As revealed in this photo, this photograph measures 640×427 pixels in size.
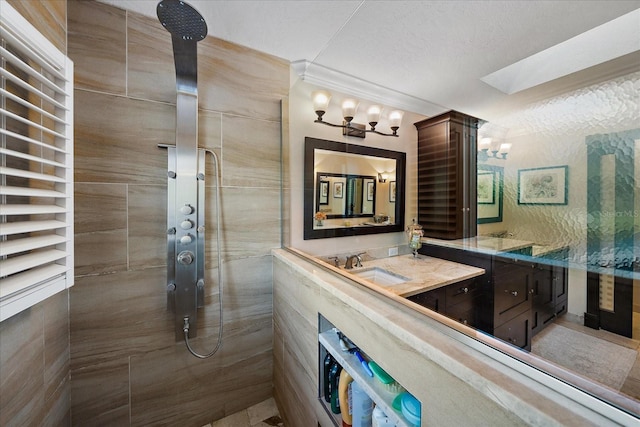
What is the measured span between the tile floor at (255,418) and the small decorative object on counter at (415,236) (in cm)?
140

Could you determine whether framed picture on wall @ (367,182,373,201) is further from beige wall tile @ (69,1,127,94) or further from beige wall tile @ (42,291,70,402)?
beige wall tile @ (42,291,70,402)

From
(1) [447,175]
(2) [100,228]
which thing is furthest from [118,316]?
(1) [447,175]

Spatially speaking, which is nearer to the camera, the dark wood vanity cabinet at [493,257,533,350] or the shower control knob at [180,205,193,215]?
the dark wood vanity cabinet at [493,257,533,350]

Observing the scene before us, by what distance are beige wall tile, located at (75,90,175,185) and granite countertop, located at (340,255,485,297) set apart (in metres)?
1.21

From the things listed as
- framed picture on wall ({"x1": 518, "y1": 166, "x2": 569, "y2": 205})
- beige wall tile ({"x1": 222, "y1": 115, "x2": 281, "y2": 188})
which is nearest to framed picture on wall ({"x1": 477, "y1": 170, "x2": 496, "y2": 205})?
framed picture on wall ({"x1": 518, "y1": 166, "x2": 569, "y2": 205})

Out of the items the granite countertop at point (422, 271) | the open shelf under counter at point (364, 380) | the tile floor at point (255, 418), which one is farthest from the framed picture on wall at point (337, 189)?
the tile floor at point (255, 418)

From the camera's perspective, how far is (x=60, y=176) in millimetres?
880

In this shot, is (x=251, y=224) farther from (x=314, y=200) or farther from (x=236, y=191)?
(x=314, y=200)

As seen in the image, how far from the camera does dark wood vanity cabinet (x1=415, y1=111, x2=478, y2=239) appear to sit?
1.39 metres

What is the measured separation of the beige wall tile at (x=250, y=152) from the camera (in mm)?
1449

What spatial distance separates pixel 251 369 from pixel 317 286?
0.98 metres

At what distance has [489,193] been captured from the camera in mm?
1284

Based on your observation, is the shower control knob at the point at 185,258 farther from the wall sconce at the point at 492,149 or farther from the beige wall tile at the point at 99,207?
the wall sconce at the point at 492,149

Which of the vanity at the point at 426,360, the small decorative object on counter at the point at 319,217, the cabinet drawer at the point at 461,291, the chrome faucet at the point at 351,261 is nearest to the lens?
the vanity at the point at 426,360
